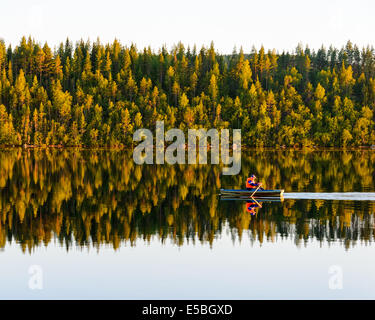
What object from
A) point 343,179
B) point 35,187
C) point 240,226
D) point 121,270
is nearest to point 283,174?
point 343,179

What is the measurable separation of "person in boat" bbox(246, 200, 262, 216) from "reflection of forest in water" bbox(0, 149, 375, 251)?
0.57 m

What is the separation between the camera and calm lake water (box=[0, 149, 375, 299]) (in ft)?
88.4

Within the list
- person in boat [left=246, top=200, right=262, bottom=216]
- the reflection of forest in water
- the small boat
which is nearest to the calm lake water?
the reflection of forest in water

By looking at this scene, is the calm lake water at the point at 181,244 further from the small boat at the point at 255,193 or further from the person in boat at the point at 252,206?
the small boat at the point at 255,193

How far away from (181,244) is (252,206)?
17.4 metres

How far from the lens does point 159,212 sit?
4628 centimetres

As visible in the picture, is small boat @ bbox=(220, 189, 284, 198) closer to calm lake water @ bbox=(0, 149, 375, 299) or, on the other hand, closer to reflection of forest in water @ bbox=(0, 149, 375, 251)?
calm lake water @ bbox=(0, 149, 375, 299)

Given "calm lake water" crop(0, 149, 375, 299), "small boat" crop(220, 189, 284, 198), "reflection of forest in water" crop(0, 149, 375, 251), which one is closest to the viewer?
"calm lake water" crop(0, 149, 375, 299)

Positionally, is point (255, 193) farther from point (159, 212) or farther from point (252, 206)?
point (159, 212)

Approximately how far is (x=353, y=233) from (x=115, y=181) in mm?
37027

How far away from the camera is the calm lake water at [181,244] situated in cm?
2694

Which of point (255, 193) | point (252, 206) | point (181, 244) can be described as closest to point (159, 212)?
point (252, 206)
